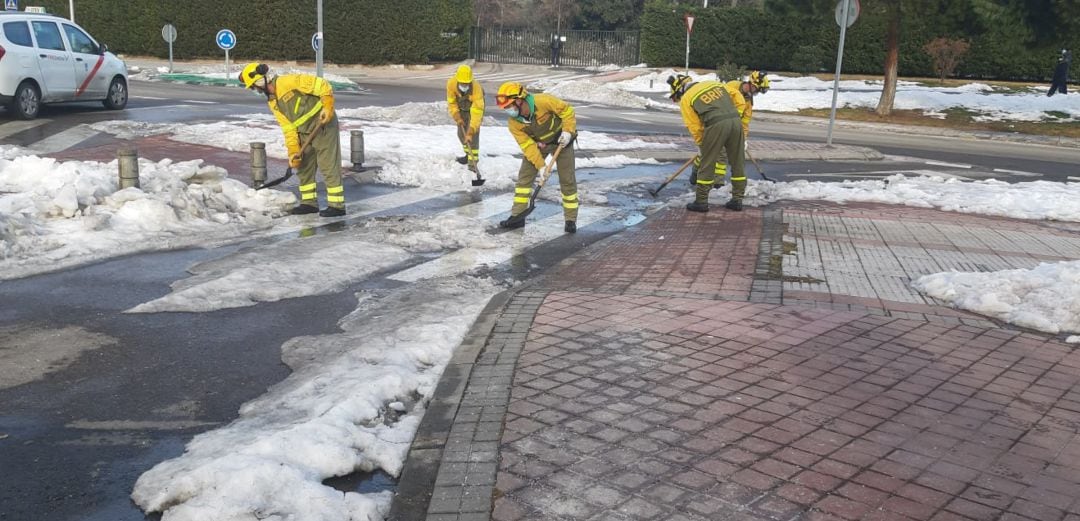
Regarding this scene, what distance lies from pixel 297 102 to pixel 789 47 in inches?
1273

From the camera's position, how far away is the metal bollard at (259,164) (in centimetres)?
1050

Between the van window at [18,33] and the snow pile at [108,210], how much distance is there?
6.52 m

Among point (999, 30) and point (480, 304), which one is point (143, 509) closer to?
point (480, 304)

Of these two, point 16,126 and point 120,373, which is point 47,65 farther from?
point 120,373

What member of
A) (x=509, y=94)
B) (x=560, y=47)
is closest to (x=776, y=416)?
(x=509, y=94)

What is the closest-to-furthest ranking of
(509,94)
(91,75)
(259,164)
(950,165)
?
(509,94) < (259,164) < (950,165) < (91,75)

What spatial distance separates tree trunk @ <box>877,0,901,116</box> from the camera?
24.5m

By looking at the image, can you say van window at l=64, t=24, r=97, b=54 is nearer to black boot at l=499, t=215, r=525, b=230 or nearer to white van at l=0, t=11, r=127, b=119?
white van at l=0, t=11, r=127, b=119

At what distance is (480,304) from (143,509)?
3.18m

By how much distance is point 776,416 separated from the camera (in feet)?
15.0

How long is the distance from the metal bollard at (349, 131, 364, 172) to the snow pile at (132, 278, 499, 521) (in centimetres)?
645

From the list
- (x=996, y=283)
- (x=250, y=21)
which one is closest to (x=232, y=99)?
(x=250, y=21)

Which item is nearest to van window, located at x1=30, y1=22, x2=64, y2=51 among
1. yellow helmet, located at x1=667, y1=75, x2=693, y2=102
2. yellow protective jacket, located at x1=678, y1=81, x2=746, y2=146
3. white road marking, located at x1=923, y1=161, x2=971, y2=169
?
yellow helmet, located at x1=667, y1=75, x2=693, y2=102

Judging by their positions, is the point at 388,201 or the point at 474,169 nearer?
the point at 388,201
